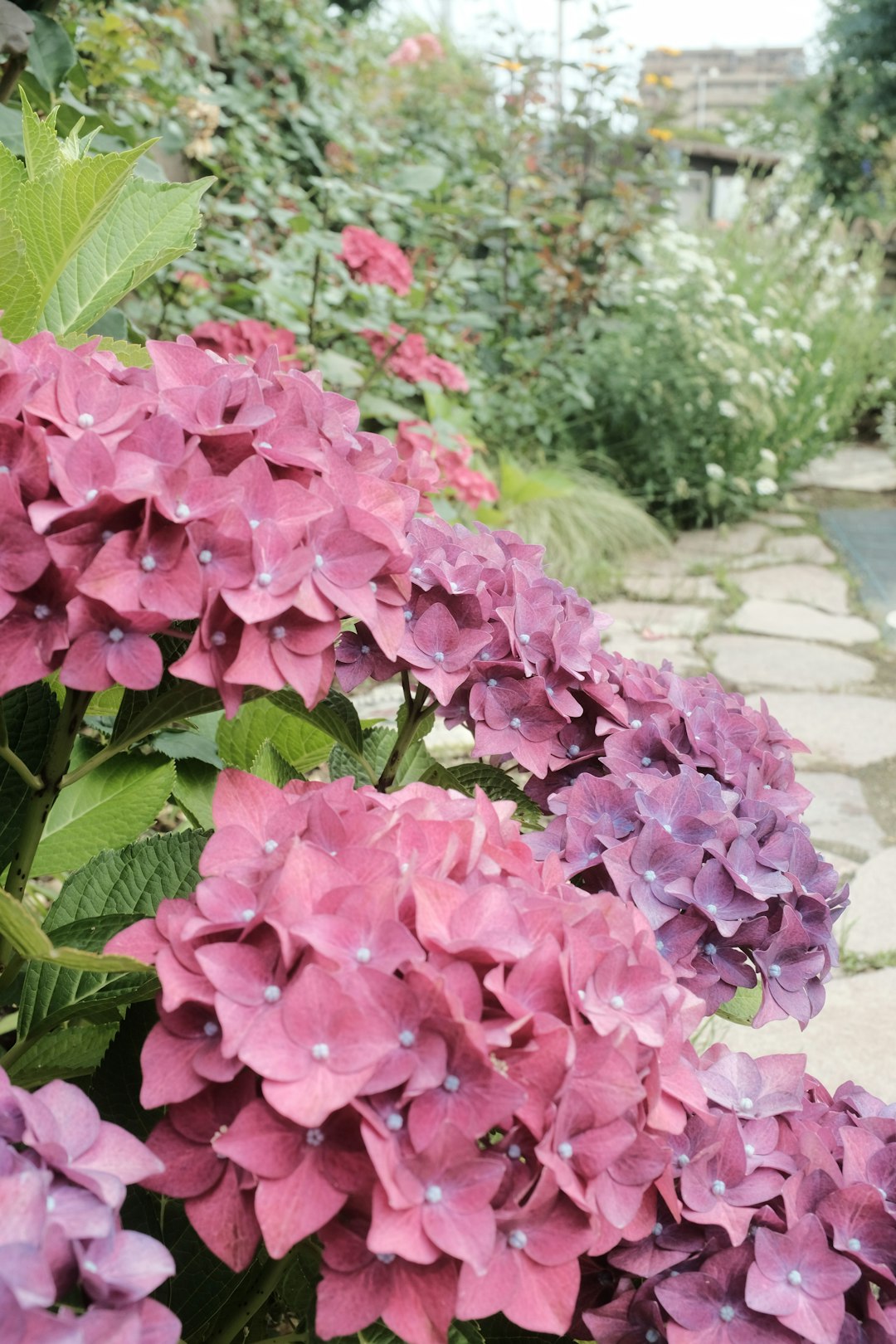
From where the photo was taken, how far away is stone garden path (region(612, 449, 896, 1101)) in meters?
1.75

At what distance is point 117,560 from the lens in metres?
0.61

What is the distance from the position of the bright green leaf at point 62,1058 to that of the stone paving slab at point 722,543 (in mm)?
3711

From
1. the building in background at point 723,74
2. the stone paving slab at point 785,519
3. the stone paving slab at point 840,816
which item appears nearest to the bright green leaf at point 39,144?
the stone paving slab at point 840,816

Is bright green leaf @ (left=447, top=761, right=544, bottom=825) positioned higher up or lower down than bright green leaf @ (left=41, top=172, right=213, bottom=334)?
lower down

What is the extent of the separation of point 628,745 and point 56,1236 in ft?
1.99

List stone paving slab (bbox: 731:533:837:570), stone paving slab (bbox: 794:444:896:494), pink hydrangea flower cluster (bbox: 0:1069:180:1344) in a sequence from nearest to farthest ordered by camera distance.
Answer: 1. pink hydrangea flower cluster (bbox: 0:1069:180:1344)
2. stone paving slab (bbox: 731:533:837:570)
3. stone paving slab (bbox: 794:444:896:494)

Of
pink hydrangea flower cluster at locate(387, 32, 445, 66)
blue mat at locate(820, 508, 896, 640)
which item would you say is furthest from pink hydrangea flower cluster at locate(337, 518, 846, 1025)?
pink hydrangea flower cluster at locate(387, 32, 445, 66)

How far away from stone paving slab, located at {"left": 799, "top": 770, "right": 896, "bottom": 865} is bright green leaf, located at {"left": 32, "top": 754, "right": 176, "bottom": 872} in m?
1.54

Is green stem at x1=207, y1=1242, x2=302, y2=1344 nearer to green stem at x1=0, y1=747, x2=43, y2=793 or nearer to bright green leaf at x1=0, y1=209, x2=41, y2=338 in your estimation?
green stem at x1=0, y1=747, x2=43, y2=793

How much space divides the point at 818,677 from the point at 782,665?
101 millimetres

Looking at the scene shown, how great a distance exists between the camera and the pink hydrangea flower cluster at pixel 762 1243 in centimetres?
60

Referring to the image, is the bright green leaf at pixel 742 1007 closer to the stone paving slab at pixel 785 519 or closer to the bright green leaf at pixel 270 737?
the bright green leaf at pixel 270 737

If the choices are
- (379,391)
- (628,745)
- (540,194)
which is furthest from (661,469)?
(628,745)

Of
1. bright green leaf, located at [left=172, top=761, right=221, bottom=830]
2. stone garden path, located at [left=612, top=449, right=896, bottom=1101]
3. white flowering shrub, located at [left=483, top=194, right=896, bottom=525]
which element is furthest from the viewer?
white flowering shrub, located at [left=483, top=194, right=896, bottom=525]
